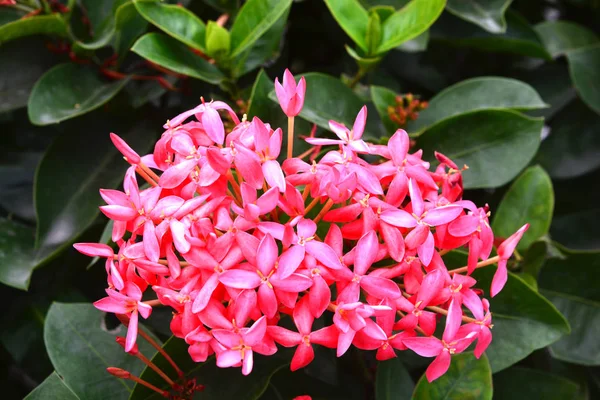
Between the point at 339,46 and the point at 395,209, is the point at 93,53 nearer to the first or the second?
the point at 339,46

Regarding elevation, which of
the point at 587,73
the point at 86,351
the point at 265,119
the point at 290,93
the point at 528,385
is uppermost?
the point at 290,93

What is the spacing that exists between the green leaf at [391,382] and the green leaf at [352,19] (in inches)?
18.4

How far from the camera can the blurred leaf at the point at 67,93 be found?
0.97 metres

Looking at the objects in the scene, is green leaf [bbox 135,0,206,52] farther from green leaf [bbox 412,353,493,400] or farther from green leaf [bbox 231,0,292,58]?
green leaf [bbox 412,353,493,400]

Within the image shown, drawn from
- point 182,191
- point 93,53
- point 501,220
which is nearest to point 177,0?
point 93,53

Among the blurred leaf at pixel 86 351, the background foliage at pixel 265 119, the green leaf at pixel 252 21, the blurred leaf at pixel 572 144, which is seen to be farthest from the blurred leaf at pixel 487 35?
the blurred leaf at pixel 86 351

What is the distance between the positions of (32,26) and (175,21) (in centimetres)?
21

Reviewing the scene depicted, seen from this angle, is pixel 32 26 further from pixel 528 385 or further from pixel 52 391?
pixel 528 385

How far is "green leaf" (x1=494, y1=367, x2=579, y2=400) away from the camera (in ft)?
3.18

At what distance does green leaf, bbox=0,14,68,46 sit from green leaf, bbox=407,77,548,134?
21.9 inches

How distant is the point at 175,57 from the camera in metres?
0.97

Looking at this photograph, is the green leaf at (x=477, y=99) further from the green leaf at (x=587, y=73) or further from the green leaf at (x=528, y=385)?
the green leaf at (x=528, y=385)

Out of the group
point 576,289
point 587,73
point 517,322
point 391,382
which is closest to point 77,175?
point 391,382

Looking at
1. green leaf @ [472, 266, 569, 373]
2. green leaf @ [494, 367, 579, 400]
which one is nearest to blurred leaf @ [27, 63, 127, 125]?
green leaf @ [472, 266, 569, 373]
